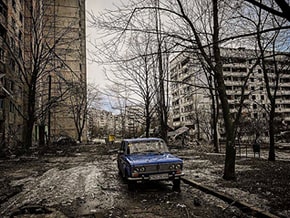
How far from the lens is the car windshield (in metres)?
9.91

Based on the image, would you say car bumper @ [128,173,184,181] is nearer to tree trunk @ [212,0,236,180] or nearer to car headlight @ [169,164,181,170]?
car headlight @ [169,164,181,170]

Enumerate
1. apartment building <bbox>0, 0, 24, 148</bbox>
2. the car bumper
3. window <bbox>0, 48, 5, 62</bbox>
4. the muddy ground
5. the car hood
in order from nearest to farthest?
the muddy ground, the car bumper, the car hood, apartment building <bbox>0, 0, 24, 148</bbox>, window <bbox>0, 48, 5, 62</bbox>

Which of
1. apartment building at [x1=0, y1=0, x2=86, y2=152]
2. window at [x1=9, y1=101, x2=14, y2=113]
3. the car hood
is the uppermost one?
apartment building at [x1=0, y1=0, x2=86, y2=152]

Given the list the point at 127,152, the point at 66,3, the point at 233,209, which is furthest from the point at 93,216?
the point at 66,3

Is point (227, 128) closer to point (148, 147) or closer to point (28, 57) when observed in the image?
point (148, 147)

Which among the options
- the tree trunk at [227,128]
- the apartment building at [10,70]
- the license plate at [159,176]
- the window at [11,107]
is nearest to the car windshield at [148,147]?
the license plate at [159,176]

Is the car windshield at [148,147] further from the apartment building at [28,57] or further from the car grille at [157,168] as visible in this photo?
the apartment building at [28,57]

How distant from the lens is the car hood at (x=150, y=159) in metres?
8.49

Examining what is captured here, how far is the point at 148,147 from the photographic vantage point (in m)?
10.1

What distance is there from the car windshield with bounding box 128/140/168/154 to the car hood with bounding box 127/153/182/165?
309 millimetres

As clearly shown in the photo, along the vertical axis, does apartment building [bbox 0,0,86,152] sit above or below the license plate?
above

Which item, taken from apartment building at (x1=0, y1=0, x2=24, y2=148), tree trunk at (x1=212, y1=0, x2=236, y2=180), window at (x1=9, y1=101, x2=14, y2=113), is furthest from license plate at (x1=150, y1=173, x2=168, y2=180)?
window at (x1=9, y1=101, x2=14, y2=113)

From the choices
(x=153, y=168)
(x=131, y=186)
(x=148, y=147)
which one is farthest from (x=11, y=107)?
(x=153, y=168)

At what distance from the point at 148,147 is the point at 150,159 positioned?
128cm
